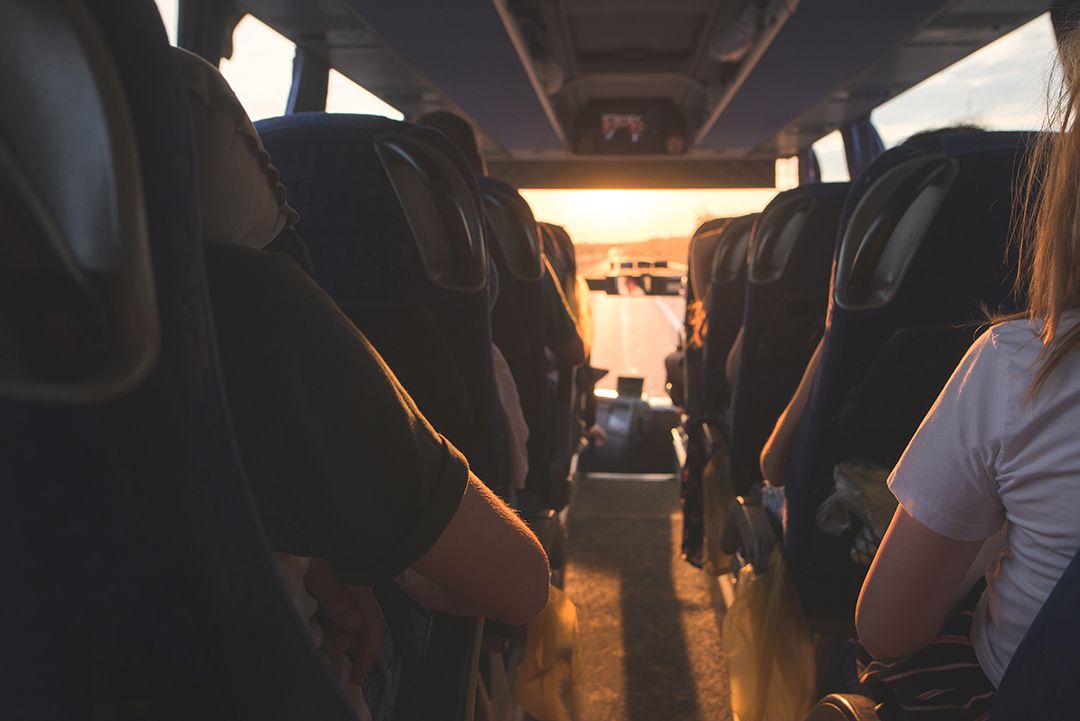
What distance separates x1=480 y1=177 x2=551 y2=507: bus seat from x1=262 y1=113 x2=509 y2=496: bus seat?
0.60 meters

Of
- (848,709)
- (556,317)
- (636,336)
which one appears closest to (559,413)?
(556,317)

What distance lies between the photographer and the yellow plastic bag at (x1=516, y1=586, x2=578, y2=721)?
1519 mm

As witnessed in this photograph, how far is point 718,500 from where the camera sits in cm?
262

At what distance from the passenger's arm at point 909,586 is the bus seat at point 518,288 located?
1342 mm

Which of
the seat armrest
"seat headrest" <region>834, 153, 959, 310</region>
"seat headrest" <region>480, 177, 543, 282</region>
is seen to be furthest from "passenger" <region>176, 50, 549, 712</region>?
"seat headrest" <region>480, 177, 543, 282</region>

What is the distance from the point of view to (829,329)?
133 centimetres

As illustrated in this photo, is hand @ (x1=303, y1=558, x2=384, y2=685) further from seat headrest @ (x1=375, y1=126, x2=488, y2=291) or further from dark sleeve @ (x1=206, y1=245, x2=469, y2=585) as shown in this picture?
seat headrest @ (x1=375, y1=126, x2=488, y2=291)

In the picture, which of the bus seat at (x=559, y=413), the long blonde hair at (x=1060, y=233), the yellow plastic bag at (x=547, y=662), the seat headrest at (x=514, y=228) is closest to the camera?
the long blonde hair at (x=1060, y=233)

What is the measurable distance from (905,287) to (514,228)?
1111mm

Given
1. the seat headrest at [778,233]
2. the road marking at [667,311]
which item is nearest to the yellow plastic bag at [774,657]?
the seat headrest at [778,233]

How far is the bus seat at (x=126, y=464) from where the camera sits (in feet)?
1.01

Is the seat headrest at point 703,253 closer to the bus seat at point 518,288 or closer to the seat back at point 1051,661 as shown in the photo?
the bus seat at point 518,288

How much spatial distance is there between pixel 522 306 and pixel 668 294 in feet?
17.5

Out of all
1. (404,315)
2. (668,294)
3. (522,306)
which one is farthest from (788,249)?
(668,294)
